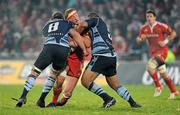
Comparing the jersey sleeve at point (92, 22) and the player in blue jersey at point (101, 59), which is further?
the player in blue jersey at point (101, 59)

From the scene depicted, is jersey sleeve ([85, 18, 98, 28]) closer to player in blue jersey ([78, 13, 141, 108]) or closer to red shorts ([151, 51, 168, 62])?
player in blue jersey ([78, 13, 141, 108])

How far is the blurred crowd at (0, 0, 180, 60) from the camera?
31.3 meters

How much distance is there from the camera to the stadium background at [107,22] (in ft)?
95.1

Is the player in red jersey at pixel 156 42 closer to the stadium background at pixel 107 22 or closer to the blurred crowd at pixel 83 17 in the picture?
the stadium background at pixel 107 22

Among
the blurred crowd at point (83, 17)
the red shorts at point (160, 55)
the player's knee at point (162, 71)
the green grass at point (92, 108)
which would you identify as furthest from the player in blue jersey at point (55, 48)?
the blurred crowd at point (83, 17)

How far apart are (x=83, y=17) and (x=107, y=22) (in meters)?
1.35

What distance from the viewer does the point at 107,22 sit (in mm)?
33156

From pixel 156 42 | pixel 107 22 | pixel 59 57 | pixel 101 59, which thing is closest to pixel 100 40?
pixel 101 59

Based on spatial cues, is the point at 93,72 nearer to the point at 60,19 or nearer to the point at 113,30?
the point at 60,19

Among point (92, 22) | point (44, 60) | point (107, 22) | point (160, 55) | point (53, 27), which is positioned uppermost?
point (92, 22)

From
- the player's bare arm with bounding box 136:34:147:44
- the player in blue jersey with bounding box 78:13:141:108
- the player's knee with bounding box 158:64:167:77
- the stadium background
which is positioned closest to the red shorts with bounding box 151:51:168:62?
the player's knee with bounding box 158:64:167:77

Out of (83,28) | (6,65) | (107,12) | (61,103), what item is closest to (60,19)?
(83,28)

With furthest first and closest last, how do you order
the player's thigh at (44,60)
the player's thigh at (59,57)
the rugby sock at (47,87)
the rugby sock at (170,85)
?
1. the rugby sock at (170,85)
2. the rugby sock at (47,87)
3. the player's thigh at (59,57)
4. the player's thigh at (44,60)

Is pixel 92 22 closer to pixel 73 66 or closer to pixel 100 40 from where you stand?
pixel 100 40
